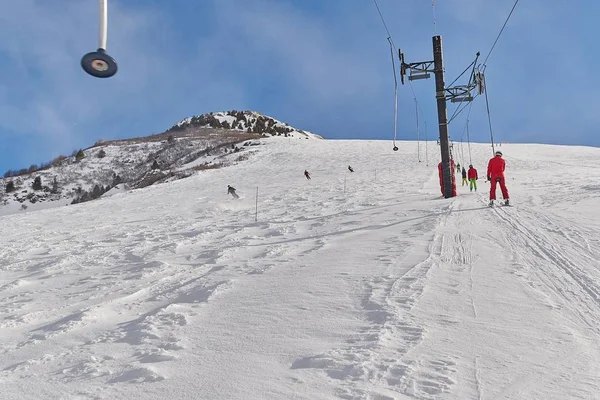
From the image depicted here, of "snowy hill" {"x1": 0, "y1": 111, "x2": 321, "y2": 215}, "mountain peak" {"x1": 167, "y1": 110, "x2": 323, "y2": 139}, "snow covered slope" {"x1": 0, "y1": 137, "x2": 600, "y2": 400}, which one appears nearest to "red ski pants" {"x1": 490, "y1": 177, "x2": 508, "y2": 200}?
"snow covered slope" {"x1": 0, "y1": 137, "x2": 600, "y2": 400}

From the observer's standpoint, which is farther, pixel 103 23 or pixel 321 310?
pixel 321 310

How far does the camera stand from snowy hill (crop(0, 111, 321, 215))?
44625 mm

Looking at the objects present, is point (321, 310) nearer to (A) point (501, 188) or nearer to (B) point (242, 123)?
(A) point (501, 188)

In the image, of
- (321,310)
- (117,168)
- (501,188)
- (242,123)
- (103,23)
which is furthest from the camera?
(242,123)

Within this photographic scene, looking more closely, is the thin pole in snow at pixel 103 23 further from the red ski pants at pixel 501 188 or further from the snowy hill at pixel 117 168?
the snowy hill at pixel 117 168

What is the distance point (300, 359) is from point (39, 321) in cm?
335

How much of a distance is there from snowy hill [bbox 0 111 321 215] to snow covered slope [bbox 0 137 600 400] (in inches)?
1144

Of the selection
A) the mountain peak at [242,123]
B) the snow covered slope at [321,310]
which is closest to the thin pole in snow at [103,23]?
the snow covered slope at [321,310]

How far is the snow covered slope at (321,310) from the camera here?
3191mm

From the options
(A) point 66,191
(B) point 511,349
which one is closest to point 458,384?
(B) point 511,349

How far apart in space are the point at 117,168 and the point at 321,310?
187 ft

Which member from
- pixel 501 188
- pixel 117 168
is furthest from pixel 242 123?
pixel 501 188

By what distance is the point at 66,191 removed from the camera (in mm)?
48812

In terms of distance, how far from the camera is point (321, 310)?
15.1 feet
